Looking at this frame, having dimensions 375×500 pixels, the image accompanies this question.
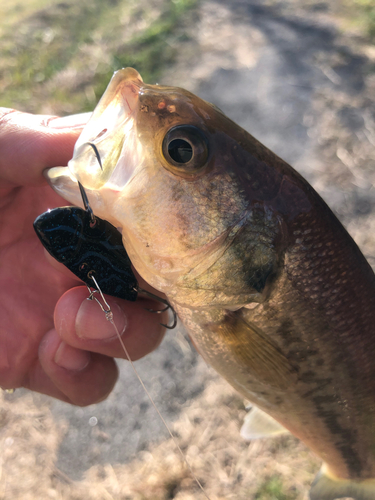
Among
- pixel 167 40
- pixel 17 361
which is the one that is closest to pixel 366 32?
pixel 167 40

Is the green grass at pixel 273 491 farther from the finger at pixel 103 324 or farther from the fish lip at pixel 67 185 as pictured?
the fish lip at pixel 67 185

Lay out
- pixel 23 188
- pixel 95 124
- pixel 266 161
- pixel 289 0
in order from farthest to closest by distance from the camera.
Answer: pixel 289 0
pixel 23 188
pixel 266 161
pixel 95 124

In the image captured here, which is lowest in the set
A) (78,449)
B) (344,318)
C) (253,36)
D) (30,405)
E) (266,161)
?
(30,405)

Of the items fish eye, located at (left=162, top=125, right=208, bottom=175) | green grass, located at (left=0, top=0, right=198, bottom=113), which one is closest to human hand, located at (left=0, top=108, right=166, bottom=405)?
fish eye, located at (left=162, top=125, right=208, bottom=175)

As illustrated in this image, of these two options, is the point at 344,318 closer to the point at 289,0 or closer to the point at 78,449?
the point at 78,449

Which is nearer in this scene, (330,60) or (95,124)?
(95,124)

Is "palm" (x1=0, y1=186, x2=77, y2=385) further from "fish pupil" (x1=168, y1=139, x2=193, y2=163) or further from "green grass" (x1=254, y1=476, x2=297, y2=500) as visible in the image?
"green grass" (x1=254, y1=476, x2=297, y2=500)

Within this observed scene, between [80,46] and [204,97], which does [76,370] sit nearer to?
[204,97]
